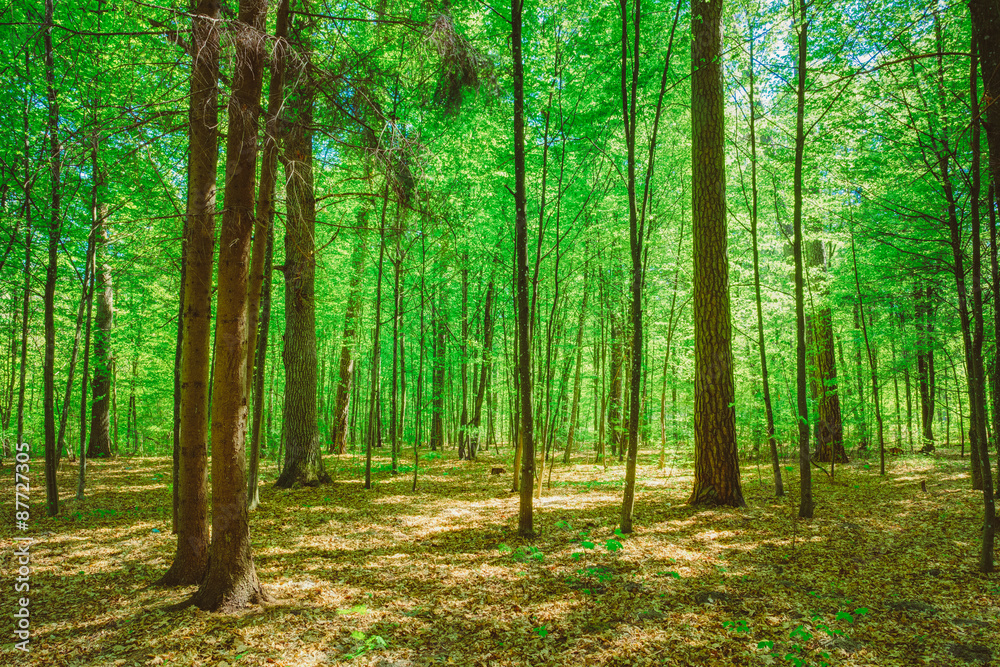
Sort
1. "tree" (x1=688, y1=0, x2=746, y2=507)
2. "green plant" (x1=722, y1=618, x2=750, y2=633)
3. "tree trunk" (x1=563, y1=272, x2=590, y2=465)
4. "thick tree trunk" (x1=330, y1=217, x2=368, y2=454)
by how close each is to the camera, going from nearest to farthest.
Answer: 1. "green plant" (x1=722, y1=618, x2=750, y2=633)
2. "tree" (x1=688, y1=0, x2=746, y2=507)
3. "tree trunk" (x1=563, y1=272, x2=590, y2=465)
4. "thick tree trunk" (x1=330, y1=217, x2=368, y2=454)

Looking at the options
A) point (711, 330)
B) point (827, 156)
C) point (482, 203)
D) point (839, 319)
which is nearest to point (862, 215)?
point (827, 156)

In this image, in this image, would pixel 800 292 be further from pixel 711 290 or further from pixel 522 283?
pixel 522 283

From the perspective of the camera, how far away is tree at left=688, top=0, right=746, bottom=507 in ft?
24.2

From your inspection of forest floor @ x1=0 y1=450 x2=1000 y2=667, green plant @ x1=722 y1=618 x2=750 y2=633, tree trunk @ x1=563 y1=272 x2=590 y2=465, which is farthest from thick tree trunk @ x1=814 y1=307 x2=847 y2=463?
green plant @ x1=722 y1=618 x2=750 y2=633

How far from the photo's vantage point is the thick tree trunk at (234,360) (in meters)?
3.82

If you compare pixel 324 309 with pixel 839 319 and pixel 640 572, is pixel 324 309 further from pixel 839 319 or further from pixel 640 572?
pixel 839 319

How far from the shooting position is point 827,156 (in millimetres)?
8570

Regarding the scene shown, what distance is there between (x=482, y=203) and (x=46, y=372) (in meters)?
9.40

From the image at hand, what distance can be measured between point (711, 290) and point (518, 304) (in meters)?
3.26

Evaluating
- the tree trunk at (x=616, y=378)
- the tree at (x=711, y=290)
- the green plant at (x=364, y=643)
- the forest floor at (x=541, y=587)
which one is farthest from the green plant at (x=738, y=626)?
the tree trunk at (x=616, y=378)

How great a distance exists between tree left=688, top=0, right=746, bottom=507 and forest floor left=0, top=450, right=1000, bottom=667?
0.62 meters

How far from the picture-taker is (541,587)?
472 cm

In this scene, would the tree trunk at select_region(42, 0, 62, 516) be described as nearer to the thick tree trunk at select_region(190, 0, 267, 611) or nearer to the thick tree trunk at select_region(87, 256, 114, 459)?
the thick tree trunk at select_region(190, 0, 267, 611)

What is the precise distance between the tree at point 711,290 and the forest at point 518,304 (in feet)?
0.17
